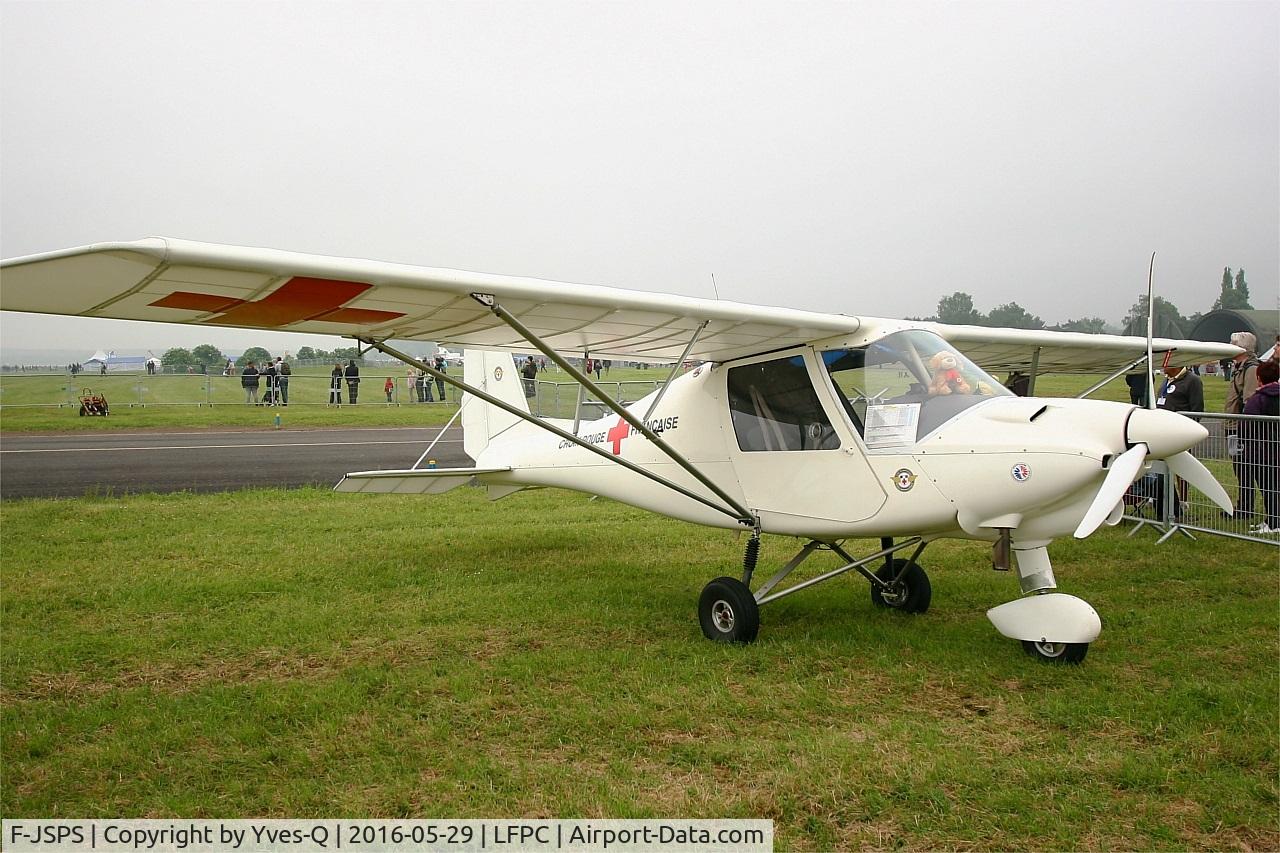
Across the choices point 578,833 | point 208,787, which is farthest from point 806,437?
point 208,787

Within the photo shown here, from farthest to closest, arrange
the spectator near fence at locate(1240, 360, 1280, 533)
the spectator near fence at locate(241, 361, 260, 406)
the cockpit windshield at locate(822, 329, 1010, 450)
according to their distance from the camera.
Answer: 1. the spectator near fence at locate(241, 361, 260, 406)
2. the spectator near fence at locate(1240, 360, 1280, 533)
3. the cockpit windshield at locate(822, 329, 1010, 450)

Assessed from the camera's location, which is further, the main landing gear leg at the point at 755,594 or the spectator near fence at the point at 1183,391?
the spectator near fence at the point at 1183,391

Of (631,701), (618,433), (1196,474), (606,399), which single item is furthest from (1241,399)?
(631,701)

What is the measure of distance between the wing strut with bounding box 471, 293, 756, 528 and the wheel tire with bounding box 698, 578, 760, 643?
0.52 metres

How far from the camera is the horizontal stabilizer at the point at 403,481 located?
737 centimetres

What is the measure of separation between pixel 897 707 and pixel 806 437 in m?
1.86

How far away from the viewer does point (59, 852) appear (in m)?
3.18

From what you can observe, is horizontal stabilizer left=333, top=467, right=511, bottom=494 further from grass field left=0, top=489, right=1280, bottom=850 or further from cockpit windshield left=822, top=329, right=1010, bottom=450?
cockpit windshield left=822, top=329, right=1010, bottom=450

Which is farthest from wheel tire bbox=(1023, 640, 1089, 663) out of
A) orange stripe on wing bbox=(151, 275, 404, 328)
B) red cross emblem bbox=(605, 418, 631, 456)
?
orange stripe on wing bbox=(151, 275, 404, 328)

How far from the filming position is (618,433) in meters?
6.99

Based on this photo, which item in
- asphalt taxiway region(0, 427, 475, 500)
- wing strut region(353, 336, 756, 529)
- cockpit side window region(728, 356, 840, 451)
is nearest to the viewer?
wing strut region(353, 336, 756, 529)

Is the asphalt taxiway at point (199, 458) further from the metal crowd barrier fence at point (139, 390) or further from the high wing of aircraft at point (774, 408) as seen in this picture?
the high wing of aircraft at point (774, 408)

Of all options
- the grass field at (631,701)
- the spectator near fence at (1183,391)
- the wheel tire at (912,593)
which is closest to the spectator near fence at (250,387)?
the grass field at (631,701)

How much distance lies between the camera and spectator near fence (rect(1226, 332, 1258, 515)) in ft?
27.2
